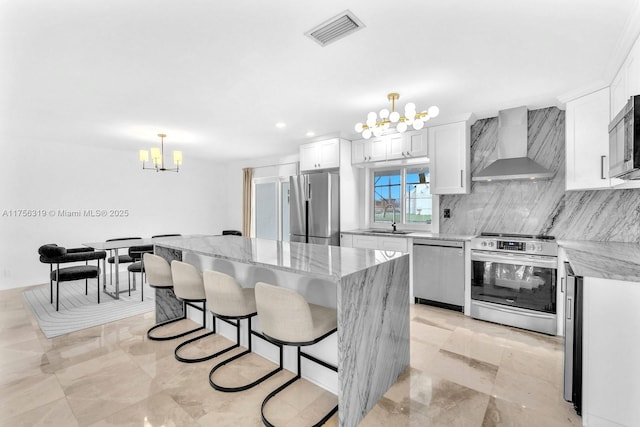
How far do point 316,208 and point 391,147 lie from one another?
4.76ft

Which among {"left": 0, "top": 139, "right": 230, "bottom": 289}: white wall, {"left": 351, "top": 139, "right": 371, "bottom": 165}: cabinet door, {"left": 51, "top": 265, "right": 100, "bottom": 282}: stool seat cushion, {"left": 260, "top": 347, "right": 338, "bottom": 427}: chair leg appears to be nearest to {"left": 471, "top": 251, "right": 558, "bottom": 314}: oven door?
{"left": 351, "top": 139, "right": 371, "bottom": 165}: cabinet door

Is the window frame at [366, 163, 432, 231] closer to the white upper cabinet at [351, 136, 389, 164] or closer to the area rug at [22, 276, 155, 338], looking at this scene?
the white upper cabinet at [351, 136, 389, 164]

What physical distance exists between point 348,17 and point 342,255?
1.56m

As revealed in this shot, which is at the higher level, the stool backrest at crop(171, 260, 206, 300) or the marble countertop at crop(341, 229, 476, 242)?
the marble countertop at crop(341, 229, 476, 242)

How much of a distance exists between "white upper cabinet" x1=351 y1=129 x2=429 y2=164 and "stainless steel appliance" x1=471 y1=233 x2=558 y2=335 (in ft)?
4.69

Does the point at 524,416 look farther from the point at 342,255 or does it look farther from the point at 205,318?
the point at 205,318

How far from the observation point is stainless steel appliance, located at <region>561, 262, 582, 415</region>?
1703mm

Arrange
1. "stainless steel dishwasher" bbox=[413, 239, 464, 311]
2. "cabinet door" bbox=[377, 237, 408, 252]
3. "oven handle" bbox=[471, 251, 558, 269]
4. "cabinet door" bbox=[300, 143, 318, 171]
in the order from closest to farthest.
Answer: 1. "oven handle" bbox=[471, 251, 558, 269]
2. "stainless steel dishwasher" bbox=[413, 239, 464, 311]
3. "cabinet door" bbox=[377, 237, 408, 252]
4. "cabinet door" bbox=[300, 143, 318, 171]

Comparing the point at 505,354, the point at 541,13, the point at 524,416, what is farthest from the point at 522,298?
the point at 541,13

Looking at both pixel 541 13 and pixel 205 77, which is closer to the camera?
pixel 541 13

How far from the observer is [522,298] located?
3.08m

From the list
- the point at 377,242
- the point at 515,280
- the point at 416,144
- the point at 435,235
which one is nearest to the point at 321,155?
the point at 416,144

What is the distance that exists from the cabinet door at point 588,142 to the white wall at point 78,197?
648 centimetres

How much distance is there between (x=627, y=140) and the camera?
167 cm
